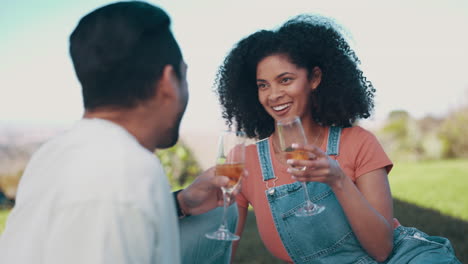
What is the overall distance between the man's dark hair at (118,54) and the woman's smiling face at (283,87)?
1614 mm

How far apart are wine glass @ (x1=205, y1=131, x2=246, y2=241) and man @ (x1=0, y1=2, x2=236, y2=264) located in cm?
50

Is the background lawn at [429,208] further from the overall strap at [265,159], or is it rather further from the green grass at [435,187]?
the overall strap at [265,159]

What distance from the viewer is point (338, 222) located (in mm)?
3035

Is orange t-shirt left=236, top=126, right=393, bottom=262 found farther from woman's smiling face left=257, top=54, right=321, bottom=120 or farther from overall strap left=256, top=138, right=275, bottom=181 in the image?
woman's smiling face left=257, top=54, right=321, bottom=120

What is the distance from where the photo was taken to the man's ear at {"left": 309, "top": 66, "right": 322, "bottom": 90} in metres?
3.59

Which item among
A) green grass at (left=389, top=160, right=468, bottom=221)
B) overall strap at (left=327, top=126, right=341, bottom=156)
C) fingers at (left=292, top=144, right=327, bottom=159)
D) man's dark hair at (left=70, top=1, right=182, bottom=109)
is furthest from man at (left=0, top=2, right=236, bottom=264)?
green grass at (left=389, top=160, right=468, bottom=221)

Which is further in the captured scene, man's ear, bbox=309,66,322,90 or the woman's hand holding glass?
man's ear, bbox=309,66,322,90

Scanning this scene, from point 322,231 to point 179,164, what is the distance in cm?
751

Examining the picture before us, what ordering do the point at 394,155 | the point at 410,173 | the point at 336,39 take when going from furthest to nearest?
the point at 394,155
the point at 410,173
the point at 336,39

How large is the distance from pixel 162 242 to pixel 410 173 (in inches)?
519

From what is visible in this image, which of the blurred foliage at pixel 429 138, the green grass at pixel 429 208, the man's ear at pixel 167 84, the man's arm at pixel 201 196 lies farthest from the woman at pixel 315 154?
the blurred foliage at pixel 429 138

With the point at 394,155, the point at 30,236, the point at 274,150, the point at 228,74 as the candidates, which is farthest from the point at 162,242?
the point at 394,155

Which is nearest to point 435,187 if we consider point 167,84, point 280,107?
point 280,107

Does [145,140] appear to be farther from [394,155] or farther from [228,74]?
[394,155]
